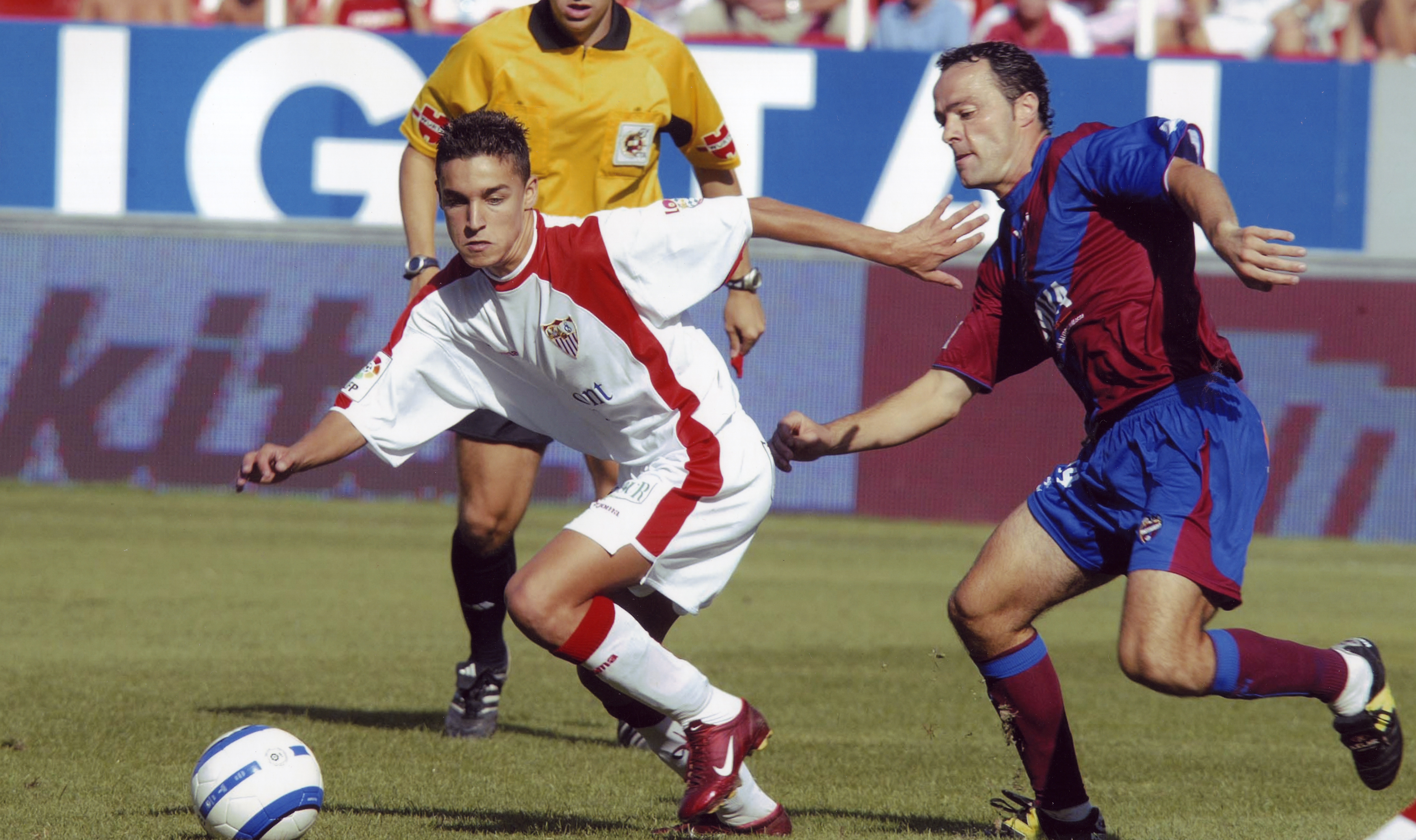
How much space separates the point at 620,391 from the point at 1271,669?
1.83 m

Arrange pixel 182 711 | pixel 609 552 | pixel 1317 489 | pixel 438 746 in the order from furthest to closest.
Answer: pixel 1317 489
pixel 182 711
pixel 438 746
pixel 609 552

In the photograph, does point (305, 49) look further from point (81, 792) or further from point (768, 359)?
point (81, 792)

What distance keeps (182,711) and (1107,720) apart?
3576 millimetres

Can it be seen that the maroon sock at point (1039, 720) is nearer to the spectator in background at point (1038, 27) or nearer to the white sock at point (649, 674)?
the white sock at point (649, 674)

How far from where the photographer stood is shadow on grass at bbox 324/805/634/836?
4621 mm

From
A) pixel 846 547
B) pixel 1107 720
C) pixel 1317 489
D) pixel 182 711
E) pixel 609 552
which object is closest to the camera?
pixel 609 552

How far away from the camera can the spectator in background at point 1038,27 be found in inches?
615

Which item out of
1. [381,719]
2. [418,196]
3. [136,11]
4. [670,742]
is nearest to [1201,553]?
[670,742]

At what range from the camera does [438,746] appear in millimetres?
5949

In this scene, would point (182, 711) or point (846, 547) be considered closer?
point (182, 711)

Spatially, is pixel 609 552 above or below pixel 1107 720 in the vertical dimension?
above

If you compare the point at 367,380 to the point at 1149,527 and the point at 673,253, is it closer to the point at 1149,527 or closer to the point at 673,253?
the point at 673,253

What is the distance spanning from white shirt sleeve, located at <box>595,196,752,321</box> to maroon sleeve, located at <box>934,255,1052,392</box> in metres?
0.78

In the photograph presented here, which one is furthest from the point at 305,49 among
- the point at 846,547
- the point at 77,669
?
the point at 77,669
